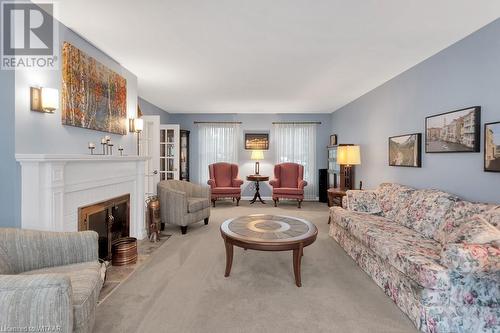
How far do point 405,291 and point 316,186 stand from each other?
Answer: 5.24 meters

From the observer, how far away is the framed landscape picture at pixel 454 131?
2.54 meters

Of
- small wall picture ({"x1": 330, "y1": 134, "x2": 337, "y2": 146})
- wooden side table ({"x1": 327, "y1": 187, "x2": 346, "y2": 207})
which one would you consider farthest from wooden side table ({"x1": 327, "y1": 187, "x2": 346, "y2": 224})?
small wall picture ({"x1": 330, "y1": 134, "x2": 337, "y2": 146})

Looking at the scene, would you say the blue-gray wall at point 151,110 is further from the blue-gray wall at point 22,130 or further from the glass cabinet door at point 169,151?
the blue-gray wall at point 22,130

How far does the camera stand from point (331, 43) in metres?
2.84

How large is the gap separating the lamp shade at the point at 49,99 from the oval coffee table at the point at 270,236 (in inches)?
76.3

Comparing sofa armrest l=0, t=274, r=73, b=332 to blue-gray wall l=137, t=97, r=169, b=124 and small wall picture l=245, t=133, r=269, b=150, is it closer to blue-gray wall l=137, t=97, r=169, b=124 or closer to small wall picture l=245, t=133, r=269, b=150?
blue-gray wall l=137, t=97, r=169, b=124

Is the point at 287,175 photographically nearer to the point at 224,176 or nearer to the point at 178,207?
the point at 224,176

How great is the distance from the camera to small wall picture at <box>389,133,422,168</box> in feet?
11.2

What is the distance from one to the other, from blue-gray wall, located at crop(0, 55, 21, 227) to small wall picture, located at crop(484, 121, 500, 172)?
397 centimetres

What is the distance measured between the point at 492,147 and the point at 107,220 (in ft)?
12.8

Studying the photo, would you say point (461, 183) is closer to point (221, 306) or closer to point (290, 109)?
point (221, 306)

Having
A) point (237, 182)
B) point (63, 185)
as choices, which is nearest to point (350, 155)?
point (237, 182)

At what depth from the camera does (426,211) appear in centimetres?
273

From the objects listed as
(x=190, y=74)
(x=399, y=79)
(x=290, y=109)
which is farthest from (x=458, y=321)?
(x=290, y=109)
